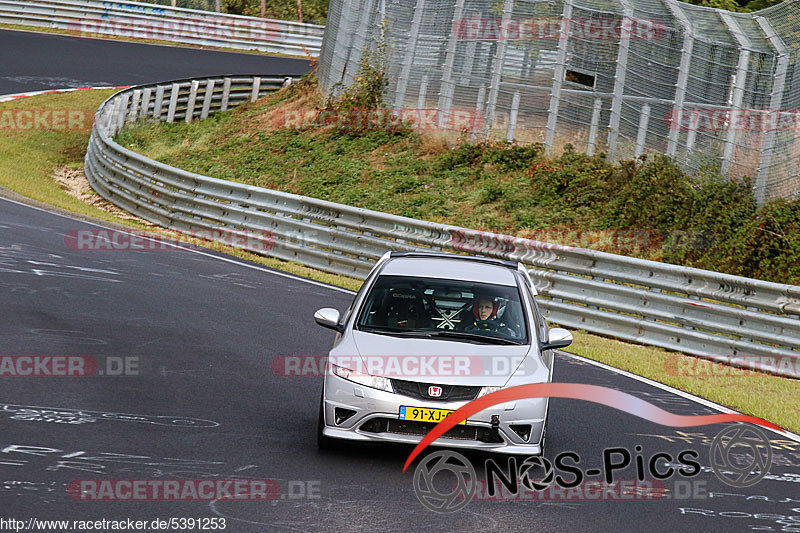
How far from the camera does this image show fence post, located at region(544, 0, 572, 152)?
22938mm

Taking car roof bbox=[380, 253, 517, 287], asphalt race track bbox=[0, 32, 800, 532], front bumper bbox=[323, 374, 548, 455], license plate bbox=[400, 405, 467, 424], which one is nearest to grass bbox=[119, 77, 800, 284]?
asphalt race track bbox=[0, 32, 800, 532]

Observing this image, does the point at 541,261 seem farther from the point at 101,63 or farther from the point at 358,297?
the point at 101,63

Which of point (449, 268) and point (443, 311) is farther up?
point (449, 268)

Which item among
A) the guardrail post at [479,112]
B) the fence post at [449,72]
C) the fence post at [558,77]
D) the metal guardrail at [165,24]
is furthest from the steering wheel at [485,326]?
the metal guardrail at [165,24]

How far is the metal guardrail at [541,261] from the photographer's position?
13.5 metres

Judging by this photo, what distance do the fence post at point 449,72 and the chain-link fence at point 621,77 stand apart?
0.03 metres

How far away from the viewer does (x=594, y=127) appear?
73.0 feet

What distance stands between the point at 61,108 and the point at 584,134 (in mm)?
18916

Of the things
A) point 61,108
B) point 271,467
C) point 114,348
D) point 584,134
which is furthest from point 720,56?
point 61,108

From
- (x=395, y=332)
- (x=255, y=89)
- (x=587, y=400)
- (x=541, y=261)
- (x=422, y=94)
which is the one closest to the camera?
(x=395, y=332)

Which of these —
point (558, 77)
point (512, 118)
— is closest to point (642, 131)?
point (558, 77)

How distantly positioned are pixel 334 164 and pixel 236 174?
2.99 metres

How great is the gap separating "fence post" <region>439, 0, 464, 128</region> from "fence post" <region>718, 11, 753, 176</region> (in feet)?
22.3

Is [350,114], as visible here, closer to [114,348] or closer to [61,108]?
[61,108]
